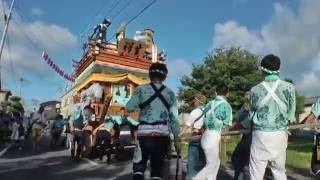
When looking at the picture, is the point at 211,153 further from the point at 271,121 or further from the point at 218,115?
the point at 271,121

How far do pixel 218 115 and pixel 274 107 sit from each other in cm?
244

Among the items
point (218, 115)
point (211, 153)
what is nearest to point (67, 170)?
point (211, 153)

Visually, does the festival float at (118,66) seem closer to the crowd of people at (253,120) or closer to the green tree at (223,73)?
the crowd of people at (253,120)

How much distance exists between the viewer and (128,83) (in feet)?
62.1

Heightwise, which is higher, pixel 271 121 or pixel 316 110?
pixel 316 110

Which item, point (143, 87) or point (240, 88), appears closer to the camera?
point (143, 87)

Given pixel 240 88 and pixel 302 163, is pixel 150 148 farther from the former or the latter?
pixel 240 88

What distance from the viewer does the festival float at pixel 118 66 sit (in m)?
18.8

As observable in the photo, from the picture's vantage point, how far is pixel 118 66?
65.7 ft

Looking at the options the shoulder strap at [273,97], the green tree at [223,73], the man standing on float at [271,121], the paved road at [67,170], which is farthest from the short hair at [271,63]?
the green tree at [223,73]

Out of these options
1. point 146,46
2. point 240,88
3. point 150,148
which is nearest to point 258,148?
point 150,148

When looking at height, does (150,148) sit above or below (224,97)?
below

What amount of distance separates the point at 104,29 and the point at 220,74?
36783 millimetres

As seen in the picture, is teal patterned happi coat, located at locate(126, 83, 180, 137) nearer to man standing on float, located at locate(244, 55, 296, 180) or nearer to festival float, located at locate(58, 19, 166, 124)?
man standing on float, located at locate(244, 55, 296, 180)
